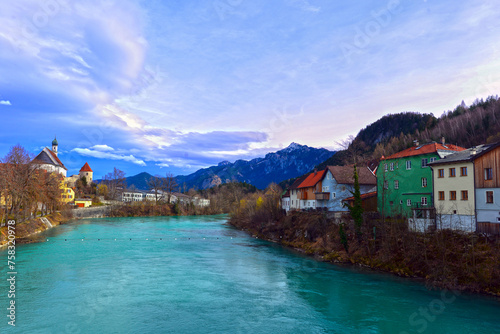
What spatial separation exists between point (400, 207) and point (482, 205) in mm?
10718

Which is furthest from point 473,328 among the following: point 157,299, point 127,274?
point 127,274

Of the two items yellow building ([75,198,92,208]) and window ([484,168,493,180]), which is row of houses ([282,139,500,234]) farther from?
yellow building ([75,198,92,208])

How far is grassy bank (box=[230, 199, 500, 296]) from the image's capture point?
22797mm

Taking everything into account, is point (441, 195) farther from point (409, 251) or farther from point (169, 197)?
point (169, 197)

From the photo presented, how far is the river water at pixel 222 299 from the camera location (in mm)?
16484

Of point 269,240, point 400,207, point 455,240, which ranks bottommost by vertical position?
point 269,240

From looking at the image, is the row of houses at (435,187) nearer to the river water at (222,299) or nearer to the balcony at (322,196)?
the balcony at (322,196)

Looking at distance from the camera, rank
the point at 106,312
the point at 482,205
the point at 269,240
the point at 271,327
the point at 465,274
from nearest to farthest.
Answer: the point at 271,327, the point at 106,312, the point at 465,274, the point at 482,205, the point at 269,240

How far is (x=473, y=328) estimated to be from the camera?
1659 centimetres

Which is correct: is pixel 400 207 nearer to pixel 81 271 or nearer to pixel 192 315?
pixel 192 315

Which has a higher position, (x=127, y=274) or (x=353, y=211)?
(x=353, y=211)

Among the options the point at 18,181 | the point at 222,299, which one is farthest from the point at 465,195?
the point at 18,181

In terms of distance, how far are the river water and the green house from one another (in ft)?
38.9

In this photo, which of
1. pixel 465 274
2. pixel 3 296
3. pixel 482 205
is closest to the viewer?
pixel 3 296
